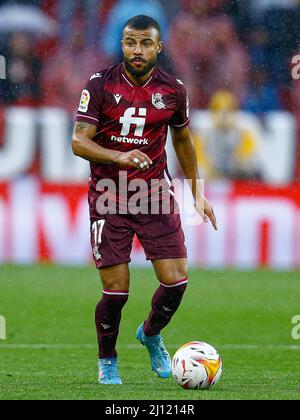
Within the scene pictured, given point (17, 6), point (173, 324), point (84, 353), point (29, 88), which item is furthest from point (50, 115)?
point (84, 353)

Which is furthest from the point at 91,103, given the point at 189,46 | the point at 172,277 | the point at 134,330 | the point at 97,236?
the point at 189,46

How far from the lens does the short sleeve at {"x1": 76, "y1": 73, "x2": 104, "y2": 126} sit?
277 inches

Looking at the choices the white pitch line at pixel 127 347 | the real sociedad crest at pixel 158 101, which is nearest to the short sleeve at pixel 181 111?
the real sociedad crest at pixel 158 101

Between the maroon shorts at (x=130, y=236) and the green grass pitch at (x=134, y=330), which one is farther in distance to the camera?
the maroon shorts at (x=130, y=236)

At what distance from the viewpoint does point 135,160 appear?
6691mm

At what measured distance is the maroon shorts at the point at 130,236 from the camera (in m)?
7.13

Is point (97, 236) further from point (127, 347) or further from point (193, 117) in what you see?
point (193, 117)

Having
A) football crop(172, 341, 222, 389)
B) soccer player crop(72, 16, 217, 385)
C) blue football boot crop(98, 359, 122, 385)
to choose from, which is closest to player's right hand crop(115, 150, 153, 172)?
soccer player crop(72, 16, 217, 385)

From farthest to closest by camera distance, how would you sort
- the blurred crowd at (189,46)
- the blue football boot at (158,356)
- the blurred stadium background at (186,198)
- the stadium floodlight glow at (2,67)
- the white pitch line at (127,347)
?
1. the blurred crowd at (189,46)
2. the stadium floodlight glow at (2,67)
3. the blurred stadium background at (186,198)
4. the white pitch line at (127,347)
5. the blue football boot at (158,356)

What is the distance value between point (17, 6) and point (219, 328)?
28.3 feet

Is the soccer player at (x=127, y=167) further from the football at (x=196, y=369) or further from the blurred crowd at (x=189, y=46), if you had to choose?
the blurred crowd at (x=189, y=46)

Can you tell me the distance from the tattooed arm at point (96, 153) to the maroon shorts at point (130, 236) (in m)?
0.39

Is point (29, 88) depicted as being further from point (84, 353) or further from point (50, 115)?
point (84, 353)
